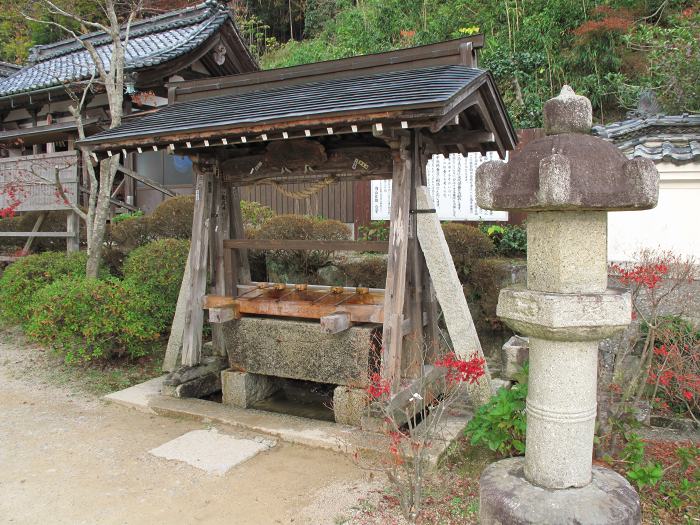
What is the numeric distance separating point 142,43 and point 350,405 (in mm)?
13055

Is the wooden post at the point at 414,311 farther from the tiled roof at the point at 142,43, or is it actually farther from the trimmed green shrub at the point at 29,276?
the tiled roof at the point at 142,43

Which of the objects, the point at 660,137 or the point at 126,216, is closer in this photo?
the point at 660,137

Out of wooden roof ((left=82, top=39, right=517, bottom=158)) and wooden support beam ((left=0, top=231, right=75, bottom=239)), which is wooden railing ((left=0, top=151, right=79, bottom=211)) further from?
wooden roof ((left=82, top=39, right=517, bottom=158))

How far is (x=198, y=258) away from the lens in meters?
6.46

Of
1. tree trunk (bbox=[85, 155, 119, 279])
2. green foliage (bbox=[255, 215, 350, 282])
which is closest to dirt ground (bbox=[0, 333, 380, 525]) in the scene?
tree trunk (bbox=[85, 155, 119, 279])

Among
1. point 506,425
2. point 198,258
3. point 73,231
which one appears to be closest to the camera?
point 506,425

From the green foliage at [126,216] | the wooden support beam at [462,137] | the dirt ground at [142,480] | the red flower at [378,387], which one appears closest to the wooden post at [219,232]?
the dirt ground at [142,480]

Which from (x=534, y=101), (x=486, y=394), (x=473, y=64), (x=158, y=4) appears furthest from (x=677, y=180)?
(x=158, y=4)

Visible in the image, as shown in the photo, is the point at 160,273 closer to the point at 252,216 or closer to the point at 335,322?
the point at 252,216

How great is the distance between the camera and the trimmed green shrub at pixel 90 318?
7.18 meters

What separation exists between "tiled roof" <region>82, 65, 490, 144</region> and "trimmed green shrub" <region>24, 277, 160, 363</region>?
229 cm

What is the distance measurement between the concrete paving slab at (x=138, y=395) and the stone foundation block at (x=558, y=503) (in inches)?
172

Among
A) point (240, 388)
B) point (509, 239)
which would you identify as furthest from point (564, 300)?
point (509, 239)

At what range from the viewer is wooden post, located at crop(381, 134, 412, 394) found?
523 cm
